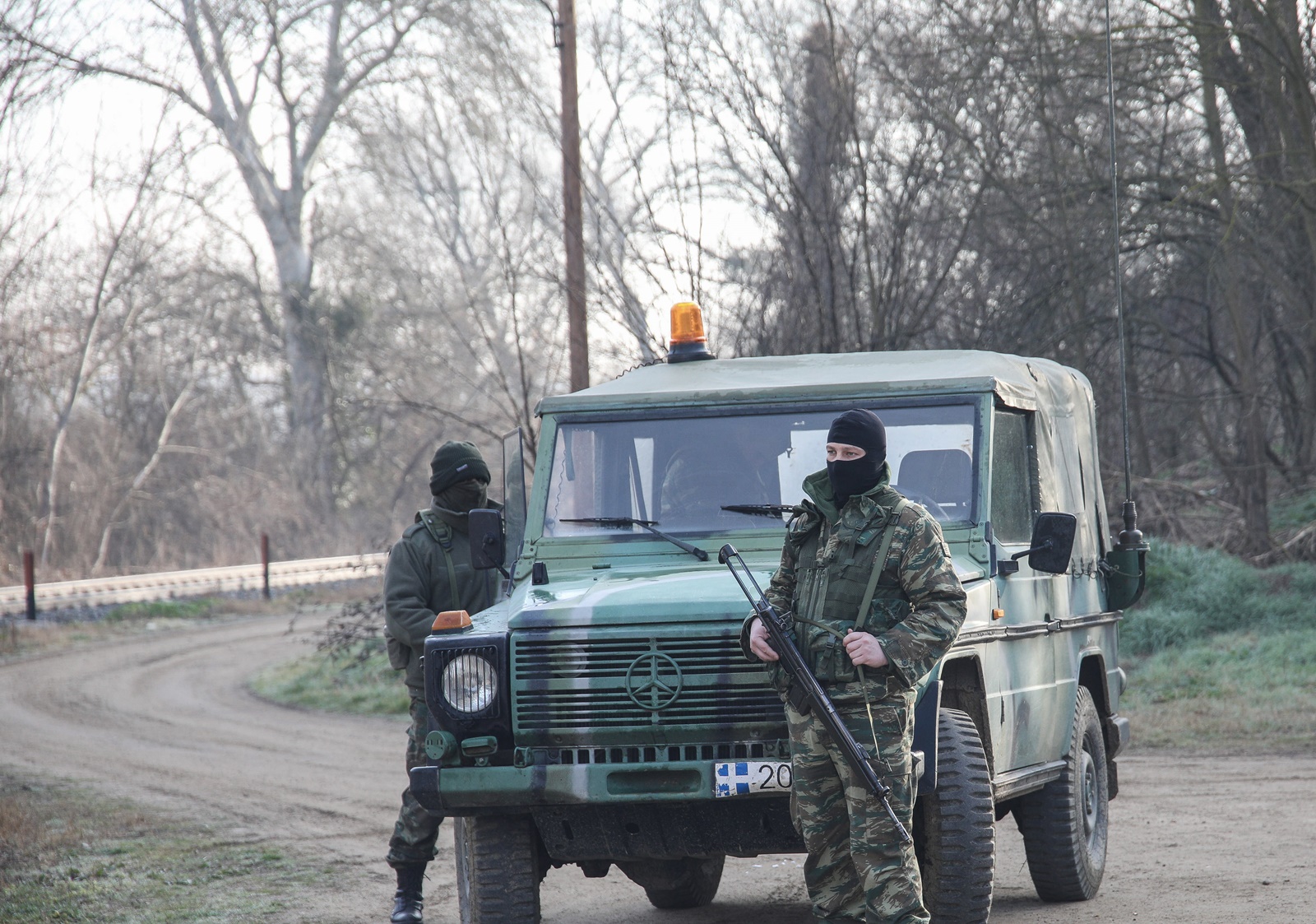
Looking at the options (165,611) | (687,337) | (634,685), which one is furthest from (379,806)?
(165,611)

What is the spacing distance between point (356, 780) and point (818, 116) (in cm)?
775

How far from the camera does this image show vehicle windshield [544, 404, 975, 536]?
606 centimetres

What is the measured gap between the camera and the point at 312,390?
40.7 meters

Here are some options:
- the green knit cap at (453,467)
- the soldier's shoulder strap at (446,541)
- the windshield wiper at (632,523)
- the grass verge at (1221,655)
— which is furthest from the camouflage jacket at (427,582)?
the grass verge at (1221,655)

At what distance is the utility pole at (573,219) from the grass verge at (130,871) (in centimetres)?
591

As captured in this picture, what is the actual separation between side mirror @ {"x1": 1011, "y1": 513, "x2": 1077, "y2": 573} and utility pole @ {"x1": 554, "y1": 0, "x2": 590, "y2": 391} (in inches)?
358

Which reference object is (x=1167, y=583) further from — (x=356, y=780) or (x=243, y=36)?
(x=243, y=36)

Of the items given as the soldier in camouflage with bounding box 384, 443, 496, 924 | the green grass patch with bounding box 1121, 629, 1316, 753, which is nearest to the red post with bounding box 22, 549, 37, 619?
Answer: the green grass patch with bounding box 1121, 629, 1316, 753

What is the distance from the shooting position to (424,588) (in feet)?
21.8

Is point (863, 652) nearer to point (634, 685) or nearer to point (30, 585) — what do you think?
point (634, 685)

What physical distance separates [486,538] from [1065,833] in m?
2.70

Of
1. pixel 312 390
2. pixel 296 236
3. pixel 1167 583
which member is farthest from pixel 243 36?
pixel 1167 583

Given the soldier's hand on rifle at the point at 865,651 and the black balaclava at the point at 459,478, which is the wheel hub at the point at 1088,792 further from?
the black balaclava at the point at 459,478

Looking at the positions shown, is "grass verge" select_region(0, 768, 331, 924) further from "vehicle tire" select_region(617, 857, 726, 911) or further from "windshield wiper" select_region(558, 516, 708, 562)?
"windshield wiper" select_region(558, 516, 708, 562)
